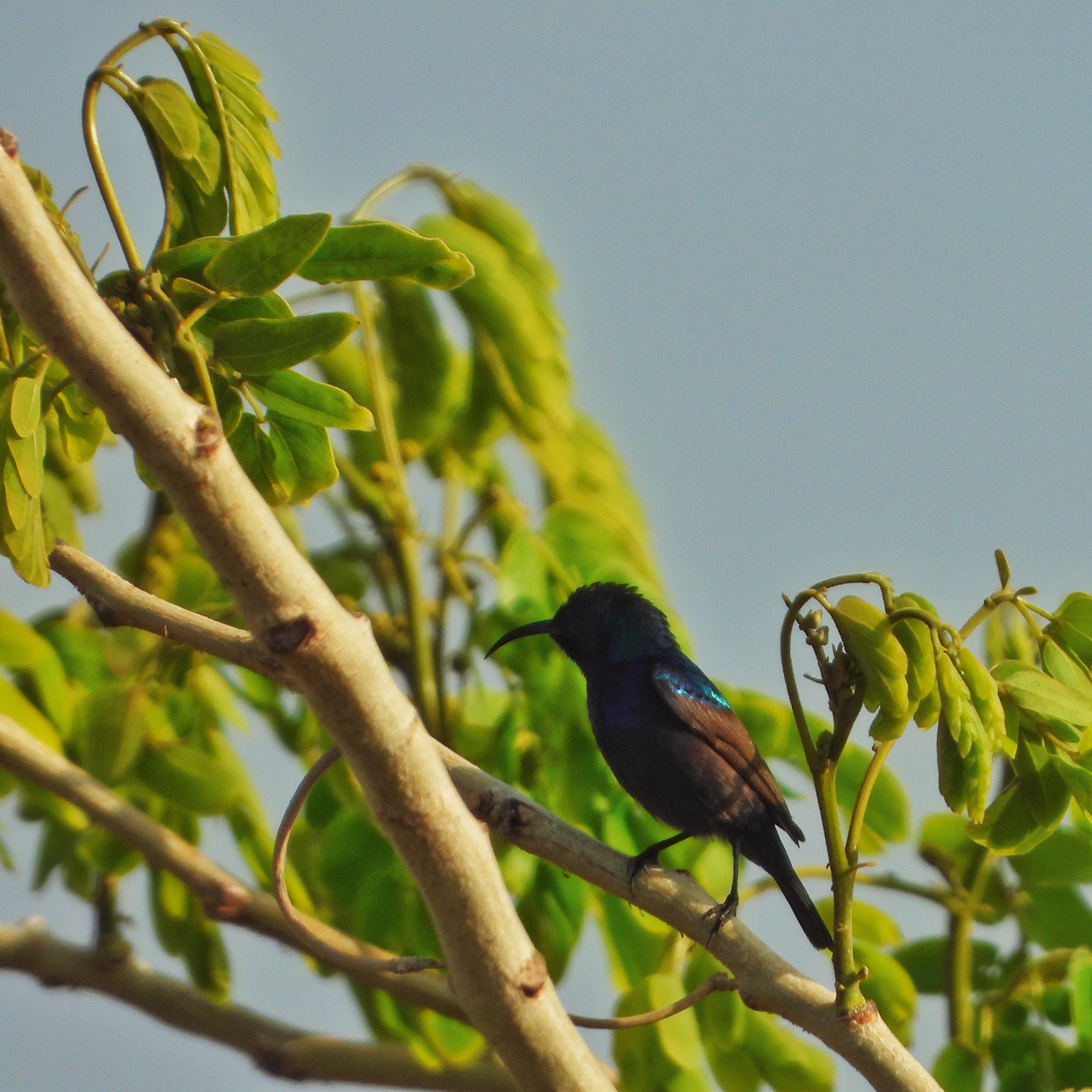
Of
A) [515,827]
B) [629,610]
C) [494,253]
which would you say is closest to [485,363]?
[494,253]

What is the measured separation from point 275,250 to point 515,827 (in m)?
0.96

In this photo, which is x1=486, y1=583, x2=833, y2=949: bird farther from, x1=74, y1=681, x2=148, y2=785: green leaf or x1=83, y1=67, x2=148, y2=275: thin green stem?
x1=83, y1=67, x2=148, y2=275: thin green stem

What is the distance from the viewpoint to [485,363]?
3588 millimetres

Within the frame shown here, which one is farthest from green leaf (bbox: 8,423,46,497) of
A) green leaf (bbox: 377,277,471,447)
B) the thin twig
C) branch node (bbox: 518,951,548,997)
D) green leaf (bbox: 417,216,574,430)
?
green leaf (bbox: 377,277,471,447)

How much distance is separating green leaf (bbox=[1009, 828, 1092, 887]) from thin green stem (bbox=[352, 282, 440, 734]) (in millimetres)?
1591

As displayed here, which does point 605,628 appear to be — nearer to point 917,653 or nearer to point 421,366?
point 421,366

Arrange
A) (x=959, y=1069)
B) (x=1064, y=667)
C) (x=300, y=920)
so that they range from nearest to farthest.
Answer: (x=1064, y=667) → (x=300, y=920) → (x=959, y=1069)

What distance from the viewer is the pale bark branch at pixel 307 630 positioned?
1.59 metres

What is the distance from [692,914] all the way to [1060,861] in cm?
158

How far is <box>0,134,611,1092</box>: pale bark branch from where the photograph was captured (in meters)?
1.59

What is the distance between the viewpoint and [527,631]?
133 inches

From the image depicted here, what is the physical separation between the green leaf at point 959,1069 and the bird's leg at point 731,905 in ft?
2.27

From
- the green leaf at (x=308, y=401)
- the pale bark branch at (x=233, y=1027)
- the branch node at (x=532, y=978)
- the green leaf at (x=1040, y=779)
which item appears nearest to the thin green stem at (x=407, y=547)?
the pale bark branch at (x=233, y=1027)

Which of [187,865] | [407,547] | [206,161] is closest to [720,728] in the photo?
[407,547]
